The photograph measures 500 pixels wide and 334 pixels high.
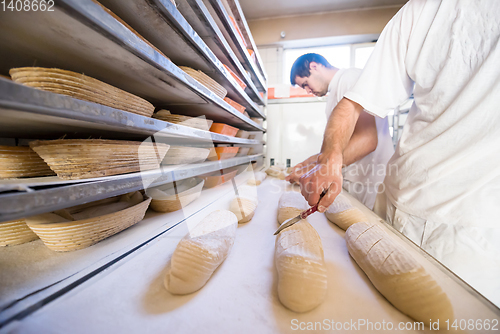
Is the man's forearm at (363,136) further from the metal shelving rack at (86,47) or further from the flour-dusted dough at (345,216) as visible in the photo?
the metal shelving rack at (86,47)

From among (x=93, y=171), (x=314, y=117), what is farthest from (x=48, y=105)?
(x=314, y=117)

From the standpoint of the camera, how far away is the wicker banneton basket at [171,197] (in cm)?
104

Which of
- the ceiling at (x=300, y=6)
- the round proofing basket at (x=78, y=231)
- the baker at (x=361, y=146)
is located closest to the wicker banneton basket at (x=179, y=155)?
the round proofing basket at (x=78, y=231)

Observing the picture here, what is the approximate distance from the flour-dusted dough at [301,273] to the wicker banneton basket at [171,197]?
661 millimetres

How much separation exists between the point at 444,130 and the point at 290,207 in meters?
0.78

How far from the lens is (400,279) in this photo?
0.52 meters

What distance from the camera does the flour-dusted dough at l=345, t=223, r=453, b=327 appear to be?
45cm

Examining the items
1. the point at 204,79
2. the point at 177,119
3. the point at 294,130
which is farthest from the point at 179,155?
the point at 294,130

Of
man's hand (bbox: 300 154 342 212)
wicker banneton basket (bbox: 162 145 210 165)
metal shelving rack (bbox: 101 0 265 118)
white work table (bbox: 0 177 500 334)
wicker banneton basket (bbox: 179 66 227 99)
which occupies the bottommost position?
white work table (bbox: 0 177 500 334)

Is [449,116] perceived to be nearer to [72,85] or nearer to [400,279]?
[400,279]

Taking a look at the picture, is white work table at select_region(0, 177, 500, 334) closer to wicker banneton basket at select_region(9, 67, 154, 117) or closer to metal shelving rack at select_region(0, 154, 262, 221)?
metal shelving rack at select_region(0, 154, 262, 221)

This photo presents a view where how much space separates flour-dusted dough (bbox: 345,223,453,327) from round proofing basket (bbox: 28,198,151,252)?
0.93m

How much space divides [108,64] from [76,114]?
1.21ft

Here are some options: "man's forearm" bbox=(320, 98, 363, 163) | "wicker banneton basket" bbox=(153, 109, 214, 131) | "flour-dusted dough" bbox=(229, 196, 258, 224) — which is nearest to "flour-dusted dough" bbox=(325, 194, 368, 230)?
"man's forearm" bbox=(320, 98, 363, 163)
